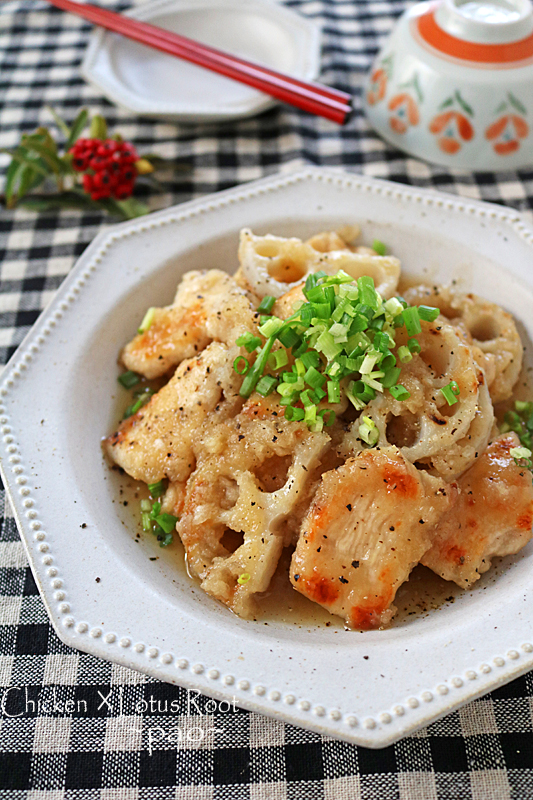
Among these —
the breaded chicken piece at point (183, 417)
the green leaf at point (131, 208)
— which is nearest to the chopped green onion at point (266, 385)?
the breaded chicken piece at point (183, 417)

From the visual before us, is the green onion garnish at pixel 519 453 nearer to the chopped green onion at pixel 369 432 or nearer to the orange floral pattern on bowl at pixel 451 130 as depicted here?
the chopped green onion at pixel 369 432

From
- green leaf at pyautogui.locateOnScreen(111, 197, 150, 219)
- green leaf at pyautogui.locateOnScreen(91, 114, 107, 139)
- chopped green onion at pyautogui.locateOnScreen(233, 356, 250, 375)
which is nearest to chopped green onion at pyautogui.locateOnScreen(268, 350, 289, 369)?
chopped green onion at pyautogui.locateOnScreen(233, 356, 250, 375)

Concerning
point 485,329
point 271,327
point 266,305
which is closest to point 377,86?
point 485,329

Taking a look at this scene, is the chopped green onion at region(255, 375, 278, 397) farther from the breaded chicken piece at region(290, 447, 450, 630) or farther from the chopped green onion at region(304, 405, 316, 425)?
the breaded chicken piece at region(290, 447, 450, 630)

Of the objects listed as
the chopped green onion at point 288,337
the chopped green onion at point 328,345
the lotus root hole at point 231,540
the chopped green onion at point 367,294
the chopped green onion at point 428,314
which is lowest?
the lotus root hole at point 231,540

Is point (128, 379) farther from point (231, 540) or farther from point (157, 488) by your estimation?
point (231, 540)
